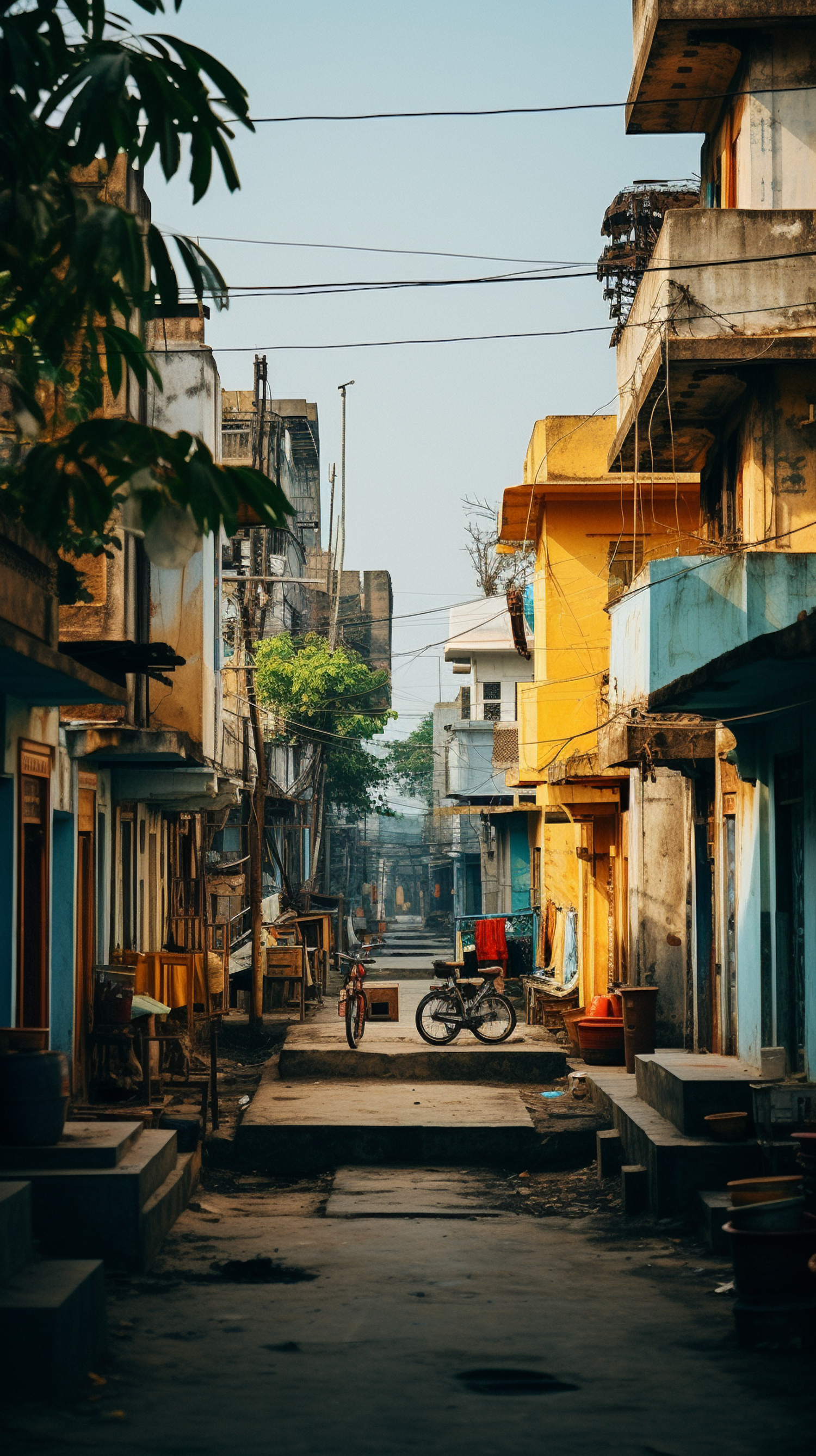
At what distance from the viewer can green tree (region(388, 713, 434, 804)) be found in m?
73.4

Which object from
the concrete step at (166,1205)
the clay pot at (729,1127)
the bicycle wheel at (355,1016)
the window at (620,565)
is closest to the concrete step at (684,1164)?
the clay pot at (729,1127)

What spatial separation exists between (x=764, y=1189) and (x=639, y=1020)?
28.0 ft

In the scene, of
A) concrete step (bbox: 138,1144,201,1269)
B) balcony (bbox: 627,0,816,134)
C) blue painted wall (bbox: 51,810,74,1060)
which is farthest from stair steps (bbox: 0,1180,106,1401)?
balcony (bbox: 627,0,816,134)

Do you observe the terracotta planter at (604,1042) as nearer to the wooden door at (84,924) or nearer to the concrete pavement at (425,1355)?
the wooden door at (84,924)

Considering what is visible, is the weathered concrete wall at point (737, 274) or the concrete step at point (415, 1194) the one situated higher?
the weathered concrete wall at point (737, 274)

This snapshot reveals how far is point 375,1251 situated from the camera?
977 cm

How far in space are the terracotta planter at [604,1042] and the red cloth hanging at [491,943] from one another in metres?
7.40

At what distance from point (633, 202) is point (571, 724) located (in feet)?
35.4

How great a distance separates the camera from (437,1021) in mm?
18500

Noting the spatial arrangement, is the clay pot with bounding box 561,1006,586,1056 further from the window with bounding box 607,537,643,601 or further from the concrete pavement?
the concrete pavement

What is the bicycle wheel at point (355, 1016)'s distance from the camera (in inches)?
693

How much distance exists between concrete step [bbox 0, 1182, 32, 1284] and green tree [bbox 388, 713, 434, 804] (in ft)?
204

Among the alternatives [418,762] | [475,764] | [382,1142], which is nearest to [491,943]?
[382,1142]

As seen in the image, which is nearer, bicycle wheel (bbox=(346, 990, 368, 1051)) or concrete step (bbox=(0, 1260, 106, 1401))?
concrete step (bbox=(0, 1260, 106, 1401))
